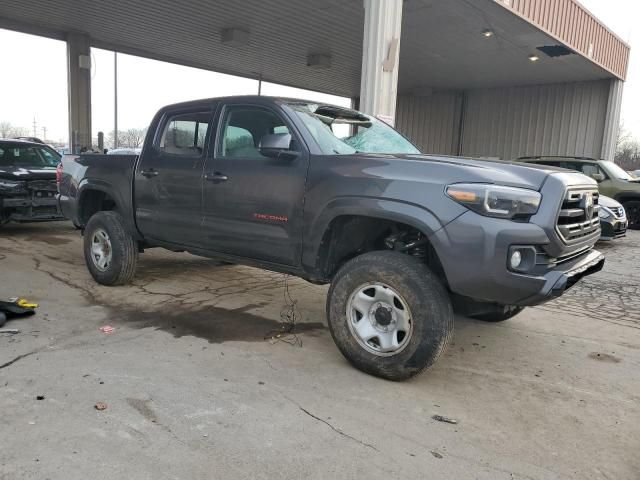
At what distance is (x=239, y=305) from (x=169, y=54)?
1490 centimetres

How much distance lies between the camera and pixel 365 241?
12.6 ft

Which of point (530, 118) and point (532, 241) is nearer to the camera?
point (532, 241)

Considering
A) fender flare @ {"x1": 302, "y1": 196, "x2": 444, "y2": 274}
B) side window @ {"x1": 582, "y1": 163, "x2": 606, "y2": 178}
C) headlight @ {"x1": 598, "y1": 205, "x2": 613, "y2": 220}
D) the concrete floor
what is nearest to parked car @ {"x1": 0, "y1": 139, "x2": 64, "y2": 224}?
the concrete floor

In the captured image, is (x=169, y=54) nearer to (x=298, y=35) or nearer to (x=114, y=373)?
(x=298, y=35)

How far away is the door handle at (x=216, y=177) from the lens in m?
4.27

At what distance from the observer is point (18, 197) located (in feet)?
27.4

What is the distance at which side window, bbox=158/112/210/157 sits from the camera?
15.3ft

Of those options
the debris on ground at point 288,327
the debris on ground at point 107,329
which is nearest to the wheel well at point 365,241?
the debris on ground at point 288,327

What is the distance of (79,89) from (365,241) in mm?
14853

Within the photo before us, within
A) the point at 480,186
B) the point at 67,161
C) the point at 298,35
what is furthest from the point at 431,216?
the point at 298,35

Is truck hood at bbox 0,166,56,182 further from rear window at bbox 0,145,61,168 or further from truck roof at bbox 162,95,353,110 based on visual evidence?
truck roof at bbox 162,95,353,110

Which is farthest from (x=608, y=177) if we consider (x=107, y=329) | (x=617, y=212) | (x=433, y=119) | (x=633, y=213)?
(x=433, y=119)

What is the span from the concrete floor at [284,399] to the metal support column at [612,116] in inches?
564

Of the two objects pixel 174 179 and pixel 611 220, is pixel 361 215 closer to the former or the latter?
pixel 174 179
